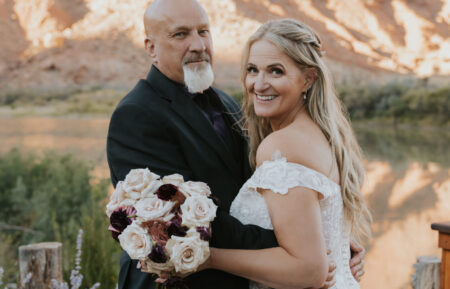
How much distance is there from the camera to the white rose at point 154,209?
173 cm

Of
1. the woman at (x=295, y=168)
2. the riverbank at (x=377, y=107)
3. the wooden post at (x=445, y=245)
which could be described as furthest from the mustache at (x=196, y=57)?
the riverbank at (x=377, y=107)

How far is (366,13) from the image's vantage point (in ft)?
173

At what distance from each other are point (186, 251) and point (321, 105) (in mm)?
867

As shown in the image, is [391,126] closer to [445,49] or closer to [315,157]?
[445,49]

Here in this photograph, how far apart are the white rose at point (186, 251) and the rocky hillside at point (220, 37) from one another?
107 ft

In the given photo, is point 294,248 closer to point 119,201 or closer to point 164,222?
point 164,222

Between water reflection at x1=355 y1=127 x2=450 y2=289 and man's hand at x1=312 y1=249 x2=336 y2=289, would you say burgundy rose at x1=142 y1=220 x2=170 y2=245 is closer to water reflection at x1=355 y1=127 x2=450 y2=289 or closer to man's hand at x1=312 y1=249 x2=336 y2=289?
man's hand at x1=312 y1=249 x2=336 y2=289

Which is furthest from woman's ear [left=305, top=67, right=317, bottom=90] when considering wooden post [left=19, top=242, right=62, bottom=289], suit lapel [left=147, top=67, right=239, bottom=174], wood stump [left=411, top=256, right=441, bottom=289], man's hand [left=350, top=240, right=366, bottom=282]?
wood stump [left=411, top=256, right=441, bottom=289]

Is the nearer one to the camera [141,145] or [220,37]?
[141,145]

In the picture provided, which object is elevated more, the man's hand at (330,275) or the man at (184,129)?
the man at (184,129)

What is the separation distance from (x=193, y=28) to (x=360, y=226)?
1.30 metres

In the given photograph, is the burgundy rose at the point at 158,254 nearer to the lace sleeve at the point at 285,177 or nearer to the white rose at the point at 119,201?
the white rose at the point at 119,201

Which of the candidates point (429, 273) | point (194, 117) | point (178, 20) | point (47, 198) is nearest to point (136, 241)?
point (194, 117)

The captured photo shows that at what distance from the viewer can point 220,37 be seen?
3934 cm
